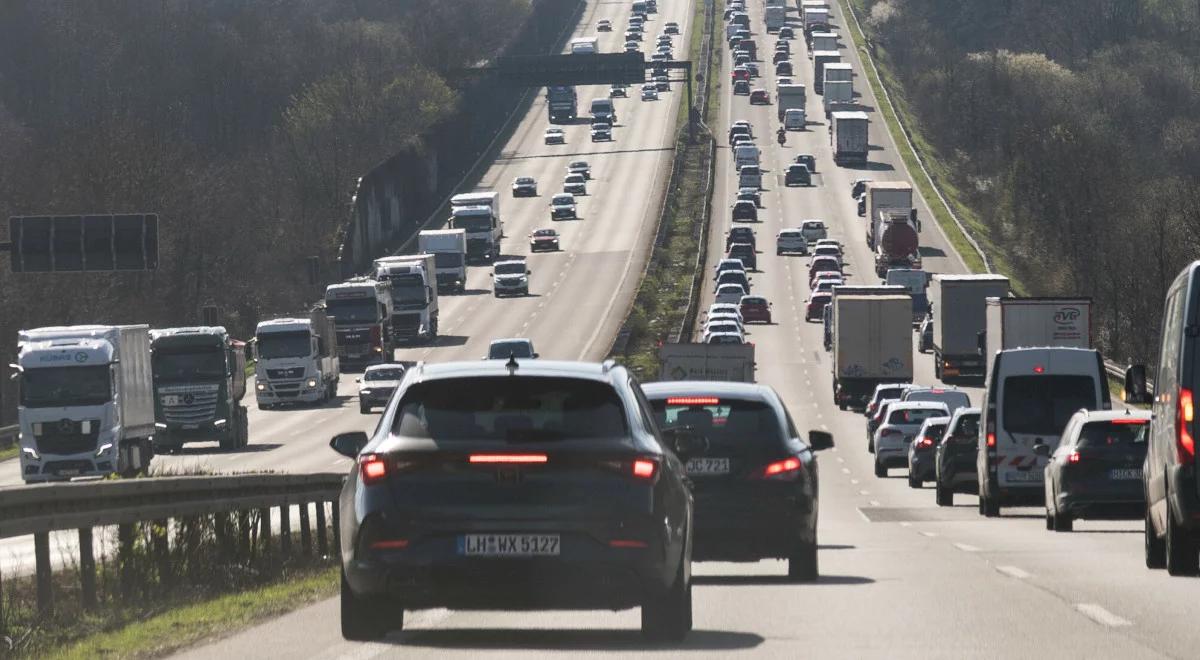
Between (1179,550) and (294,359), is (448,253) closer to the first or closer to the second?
(294,359)

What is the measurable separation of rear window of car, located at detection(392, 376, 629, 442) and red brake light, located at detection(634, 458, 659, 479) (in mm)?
176

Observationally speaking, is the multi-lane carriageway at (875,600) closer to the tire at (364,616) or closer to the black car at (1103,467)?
the tire at (364,616)

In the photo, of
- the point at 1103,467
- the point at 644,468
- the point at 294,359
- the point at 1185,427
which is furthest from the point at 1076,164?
the point at 644,468

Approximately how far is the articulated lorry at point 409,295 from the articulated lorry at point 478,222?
25.8 m

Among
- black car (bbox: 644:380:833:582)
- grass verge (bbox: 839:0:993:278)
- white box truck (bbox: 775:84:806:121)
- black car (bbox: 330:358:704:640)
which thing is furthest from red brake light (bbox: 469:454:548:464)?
white box truck (bbox: 775:84:806:121)

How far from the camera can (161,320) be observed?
101 meters

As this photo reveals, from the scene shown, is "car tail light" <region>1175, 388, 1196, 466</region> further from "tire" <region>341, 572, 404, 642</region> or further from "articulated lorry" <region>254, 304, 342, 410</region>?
"articulated lorry" <region>254, 304, 342, 410</region>

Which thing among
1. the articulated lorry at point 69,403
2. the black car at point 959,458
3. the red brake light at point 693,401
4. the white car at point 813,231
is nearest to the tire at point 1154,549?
the red brake light at point 693,401

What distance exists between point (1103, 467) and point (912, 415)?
65.7 ft

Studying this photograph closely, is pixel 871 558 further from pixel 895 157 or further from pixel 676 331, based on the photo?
pixel 895 157

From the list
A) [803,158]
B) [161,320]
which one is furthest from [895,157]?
[161,320]

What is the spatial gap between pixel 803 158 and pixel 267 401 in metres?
71.6

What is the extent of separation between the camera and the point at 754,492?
17766mm

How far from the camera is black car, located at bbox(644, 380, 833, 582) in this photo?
17.7 meters
